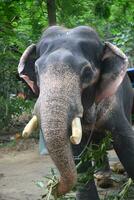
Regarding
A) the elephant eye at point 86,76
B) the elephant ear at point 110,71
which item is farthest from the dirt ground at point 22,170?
the elephant eye at point 86,76

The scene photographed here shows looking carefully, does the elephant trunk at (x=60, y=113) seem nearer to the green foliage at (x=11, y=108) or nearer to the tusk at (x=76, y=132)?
the tusk at (x=76, y=132)

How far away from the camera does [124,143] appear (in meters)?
3.76

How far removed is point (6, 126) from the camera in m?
8.98

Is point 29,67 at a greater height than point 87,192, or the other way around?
point 29,67

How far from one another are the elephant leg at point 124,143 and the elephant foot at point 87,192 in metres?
0.42

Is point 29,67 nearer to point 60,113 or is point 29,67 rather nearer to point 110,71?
point 110,71

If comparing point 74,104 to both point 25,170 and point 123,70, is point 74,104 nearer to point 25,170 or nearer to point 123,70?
point 123,70

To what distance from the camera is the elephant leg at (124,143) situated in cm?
375

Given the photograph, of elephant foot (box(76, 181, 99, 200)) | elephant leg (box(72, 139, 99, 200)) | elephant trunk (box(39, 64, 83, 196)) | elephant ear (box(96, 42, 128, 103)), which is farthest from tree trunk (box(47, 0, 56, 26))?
elephant trunk (box(39, 64, 83, 196))

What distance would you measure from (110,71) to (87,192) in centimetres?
109

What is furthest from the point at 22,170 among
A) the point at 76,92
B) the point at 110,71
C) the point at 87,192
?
the point at 76,92

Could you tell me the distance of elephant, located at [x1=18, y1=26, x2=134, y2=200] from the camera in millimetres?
2717

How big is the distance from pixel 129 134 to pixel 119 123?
108mm

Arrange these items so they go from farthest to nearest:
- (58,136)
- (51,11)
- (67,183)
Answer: (51,11), (67,183), (58,136)
